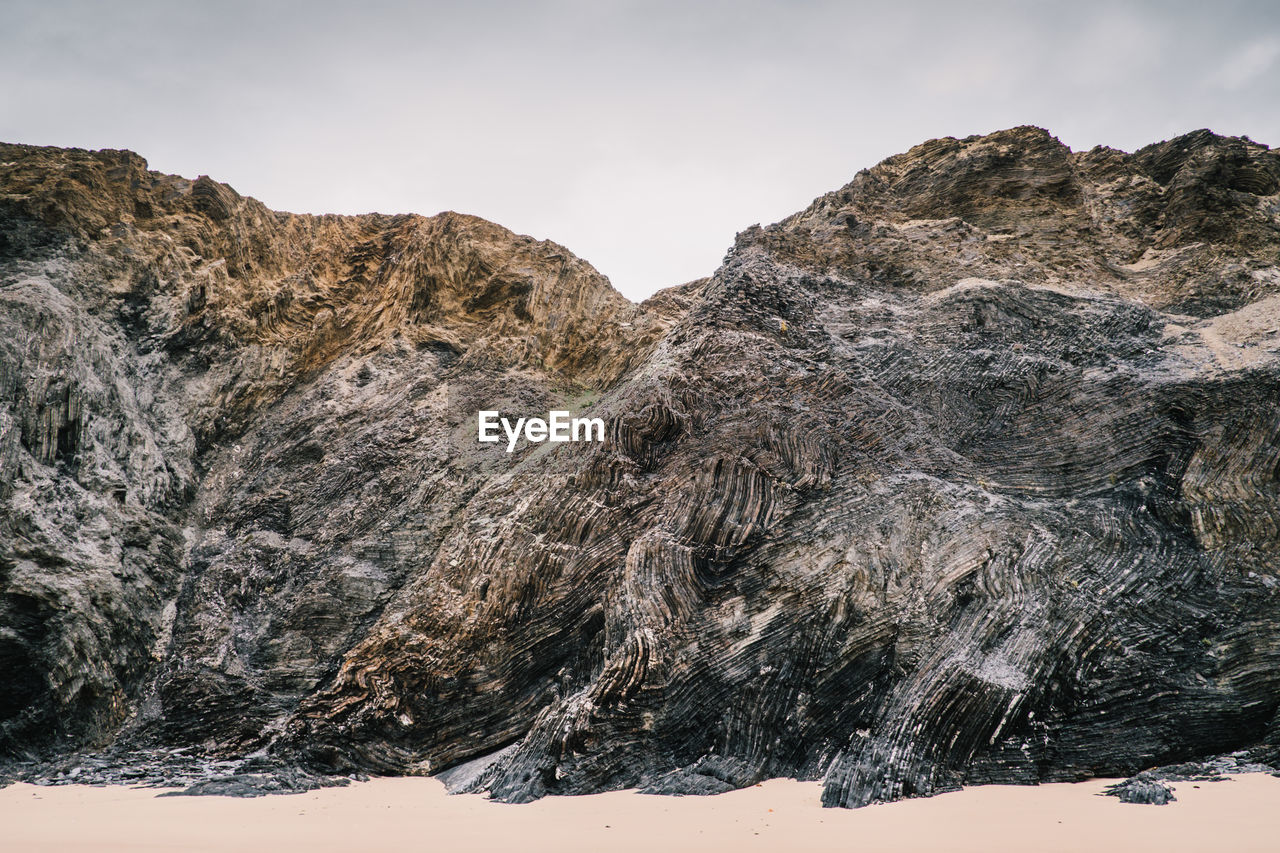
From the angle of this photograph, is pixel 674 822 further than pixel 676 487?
No

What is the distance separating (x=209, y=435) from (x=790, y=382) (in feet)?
32.0

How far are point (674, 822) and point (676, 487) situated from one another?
15.6 ft

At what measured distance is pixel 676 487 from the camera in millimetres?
10078

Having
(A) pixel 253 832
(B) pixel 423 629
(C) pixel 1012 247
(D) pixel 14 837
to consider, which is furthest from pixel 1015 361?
(D) pixel 14 837

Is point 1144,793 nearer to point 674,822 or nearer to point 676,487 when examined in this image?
point 674,822

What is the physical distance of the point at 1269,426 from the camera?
873cm

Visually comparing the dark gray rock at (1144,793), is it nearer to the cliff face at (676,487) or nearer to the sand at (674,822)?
the sand at (674,822)

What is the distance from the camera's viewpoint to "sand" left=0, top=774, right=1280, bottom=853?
196 inches

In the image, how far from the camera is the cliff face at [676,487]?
7.55 metres

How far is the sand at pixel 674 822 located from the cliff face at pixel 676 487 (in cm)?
57

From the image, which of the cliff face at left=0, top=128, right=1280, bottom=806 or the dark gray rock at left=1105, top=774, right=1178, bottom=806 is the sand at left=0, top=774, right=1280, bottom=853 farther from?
the cliff face at left=0, top=128, right=1280, bottom=806

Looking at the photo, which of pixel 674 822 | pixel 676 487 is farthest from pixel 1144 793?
pixel 676 487

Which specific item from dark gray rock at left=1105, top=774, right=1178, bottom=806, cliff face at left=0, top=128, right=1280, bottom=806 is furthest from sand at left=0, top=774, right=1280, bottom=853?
cliff face at left=0, top=128, right=1280, bottom=806

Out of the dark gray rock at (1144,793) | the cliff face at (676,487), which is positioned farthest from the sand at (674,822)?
the cliff face at (676,487)
